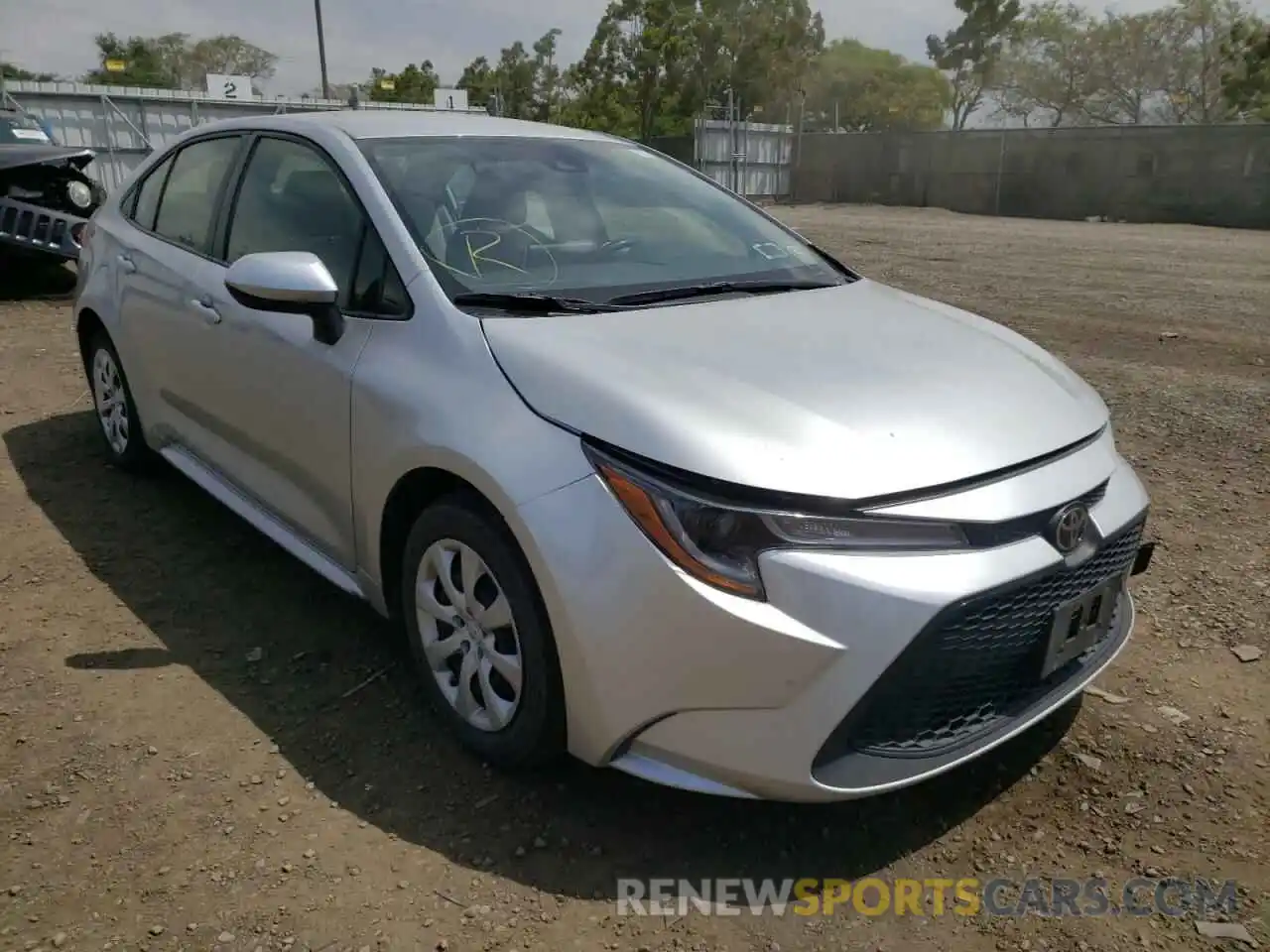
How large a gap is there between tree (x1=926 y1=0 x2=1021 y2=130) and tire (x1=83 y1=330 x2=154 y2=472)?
59.5 meters

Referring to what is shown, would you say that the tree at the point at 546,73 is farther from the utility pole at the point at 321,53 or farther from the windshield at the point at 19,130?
the windshield at the point at 19,130

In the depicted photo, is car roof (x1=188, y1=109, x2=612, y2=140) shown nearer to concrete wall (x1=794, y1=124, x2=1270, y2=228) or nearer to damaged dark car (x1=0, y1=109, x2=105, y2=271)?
damaged dark car (x1=0, y1=109, x2=105, y2=271)

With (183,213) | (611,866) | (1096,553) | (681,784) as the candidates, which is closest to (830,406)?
(1096,553)

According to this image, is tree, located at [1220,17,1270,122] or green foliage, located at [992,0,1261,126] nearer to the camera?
tree, located at [1220,17,1270,122]

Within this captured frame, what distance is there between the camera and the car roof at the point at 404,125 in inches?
128

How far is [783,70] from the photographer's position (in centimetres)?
4222

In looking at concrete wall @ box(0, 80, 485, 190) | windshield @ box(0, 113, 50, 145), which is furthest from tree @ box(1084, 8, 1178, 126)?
windshield @ box(0, 113, 50, 145)

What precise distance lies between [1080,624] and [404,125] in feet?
8.19

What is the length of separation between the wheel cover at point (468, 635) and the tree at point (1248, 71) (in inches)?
1485

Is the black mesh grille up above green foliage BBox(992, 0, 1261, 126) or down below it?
below

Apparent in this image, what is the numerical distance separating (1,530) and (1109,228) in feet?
70.1

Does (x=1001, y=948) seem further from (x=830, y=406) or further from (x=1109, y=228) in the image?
(x=1109, y=228)

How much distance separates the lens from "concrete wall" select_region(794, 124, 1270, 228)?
891 inches

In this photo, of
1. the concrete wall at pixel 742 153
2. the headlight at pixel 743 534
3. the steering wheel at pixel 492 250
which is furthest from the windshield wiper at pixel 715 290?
the concrete wall at pixel 742 153
